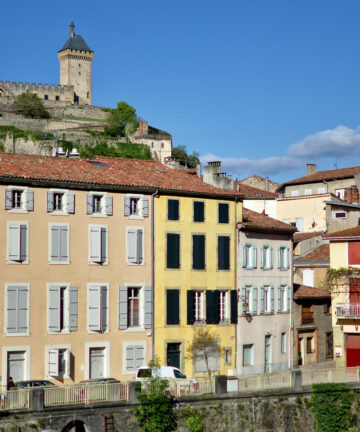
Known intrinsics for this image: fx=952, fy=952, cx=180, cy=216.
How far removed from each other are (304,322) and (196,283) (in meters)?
9.40

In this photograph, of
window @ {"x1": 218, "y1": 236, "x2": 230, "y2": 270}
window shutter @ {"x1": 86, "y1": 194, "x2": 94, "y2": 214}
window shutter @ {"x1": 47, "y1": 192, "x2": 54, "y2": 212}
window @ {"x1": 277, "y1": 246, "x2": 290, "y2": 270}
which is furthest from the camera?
window @ {"x1": 277, "y1": 246, "x2": 290, "y2": 270}

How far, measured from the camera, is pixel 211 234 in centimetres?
4728

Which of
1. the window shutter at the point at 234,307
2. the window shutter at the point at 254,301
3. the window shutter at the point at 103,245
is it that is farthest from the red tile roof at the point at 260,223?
the window shutter at the point at 103,245

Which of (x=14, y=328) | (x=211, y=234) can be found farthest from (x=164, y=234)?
(x=14, y=328)

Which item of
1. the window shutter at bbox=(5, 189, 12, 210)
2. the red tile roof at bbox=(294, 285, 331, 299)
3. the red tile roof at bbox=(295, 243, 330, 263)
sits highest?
the window shutter at bbox=(5, 189, 12, 210)

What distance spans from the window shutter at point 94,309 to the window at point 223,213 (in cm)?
860

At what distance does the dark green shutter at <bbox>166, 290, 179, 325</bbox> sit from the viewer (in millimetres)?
44906

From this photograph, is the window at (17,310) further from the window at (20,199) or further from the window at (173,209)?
the window at (173,209)

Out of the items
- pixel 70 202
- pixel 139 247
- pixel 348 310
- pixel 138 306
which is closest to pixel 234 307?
pixel 138 306

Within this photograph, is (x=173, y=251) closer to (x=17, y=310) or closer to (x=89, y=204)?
(x=89, y=204)

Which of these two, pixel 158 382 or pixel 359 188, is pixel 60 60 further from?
pixel 158 382

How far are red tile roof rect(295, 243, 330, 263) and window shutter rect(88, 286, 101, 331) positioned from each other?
18.6 metres

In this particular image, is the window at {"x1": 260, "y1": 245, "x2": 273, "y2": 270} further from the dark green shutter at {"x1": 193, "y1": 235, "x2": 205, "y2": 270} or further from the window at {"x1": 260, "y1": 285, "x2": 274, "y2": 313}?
the dark green shutter at {"x1": 193, "y1": 235, "x2": 205, "y2": 270}

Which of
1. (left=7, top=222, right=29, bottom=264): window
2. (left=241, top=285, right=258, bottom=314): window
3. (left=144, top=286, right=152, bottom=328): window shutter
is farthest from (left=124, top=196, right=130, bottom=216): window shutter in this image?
(left=241, top=285, right=258, bottom=314): window
